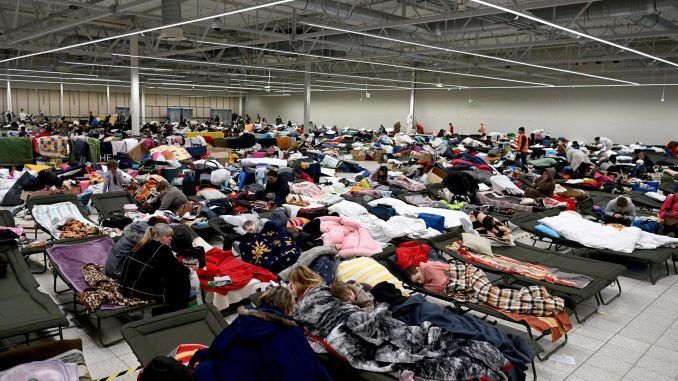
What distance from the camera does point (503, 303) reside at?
4.62 metres

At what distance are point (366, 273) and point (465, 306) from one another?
0.99m

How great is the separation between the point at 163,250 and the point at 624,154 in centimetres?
1816

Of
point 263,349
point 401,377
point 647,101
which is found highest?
point 647,101

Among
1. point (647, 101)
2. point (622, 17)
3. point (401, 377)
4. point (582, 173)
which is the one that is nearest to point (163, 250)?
point (401, 377)

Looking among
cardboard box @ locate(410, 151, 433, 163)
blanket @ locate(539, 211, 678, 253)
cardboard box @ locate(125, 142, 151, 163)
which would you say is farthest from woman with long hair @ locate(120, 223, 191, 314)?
cardboard box @ locate(410, 151, 433, 163)

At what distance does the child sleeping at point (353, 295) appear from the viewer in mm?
3979

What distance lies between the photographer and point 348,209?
7.70m

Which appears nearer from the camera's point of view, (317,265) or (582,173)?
(317,265)

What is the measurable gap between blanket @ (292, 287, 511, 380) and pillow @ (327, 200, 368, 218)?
3783 mm

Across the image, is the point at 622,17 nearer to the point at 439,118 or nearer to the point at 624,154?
the point at 624,154

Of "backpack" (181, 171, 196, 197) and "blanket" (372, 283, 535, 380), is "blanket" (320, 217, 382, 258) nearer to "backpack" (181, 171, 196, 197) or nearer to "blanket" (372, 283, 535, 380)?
"blanket" (372, 283, 535, 380)

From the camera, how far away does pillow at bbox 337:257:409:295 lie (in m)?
5.06

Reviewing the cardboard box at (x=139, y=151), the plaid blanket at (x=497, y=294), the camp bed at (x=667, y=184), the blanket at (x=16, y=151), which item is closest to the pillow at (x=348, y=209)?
the plaid blanket at (x=497, y=294)

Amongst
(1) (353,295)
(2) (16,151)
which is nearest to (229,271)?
(1) (353,295)
